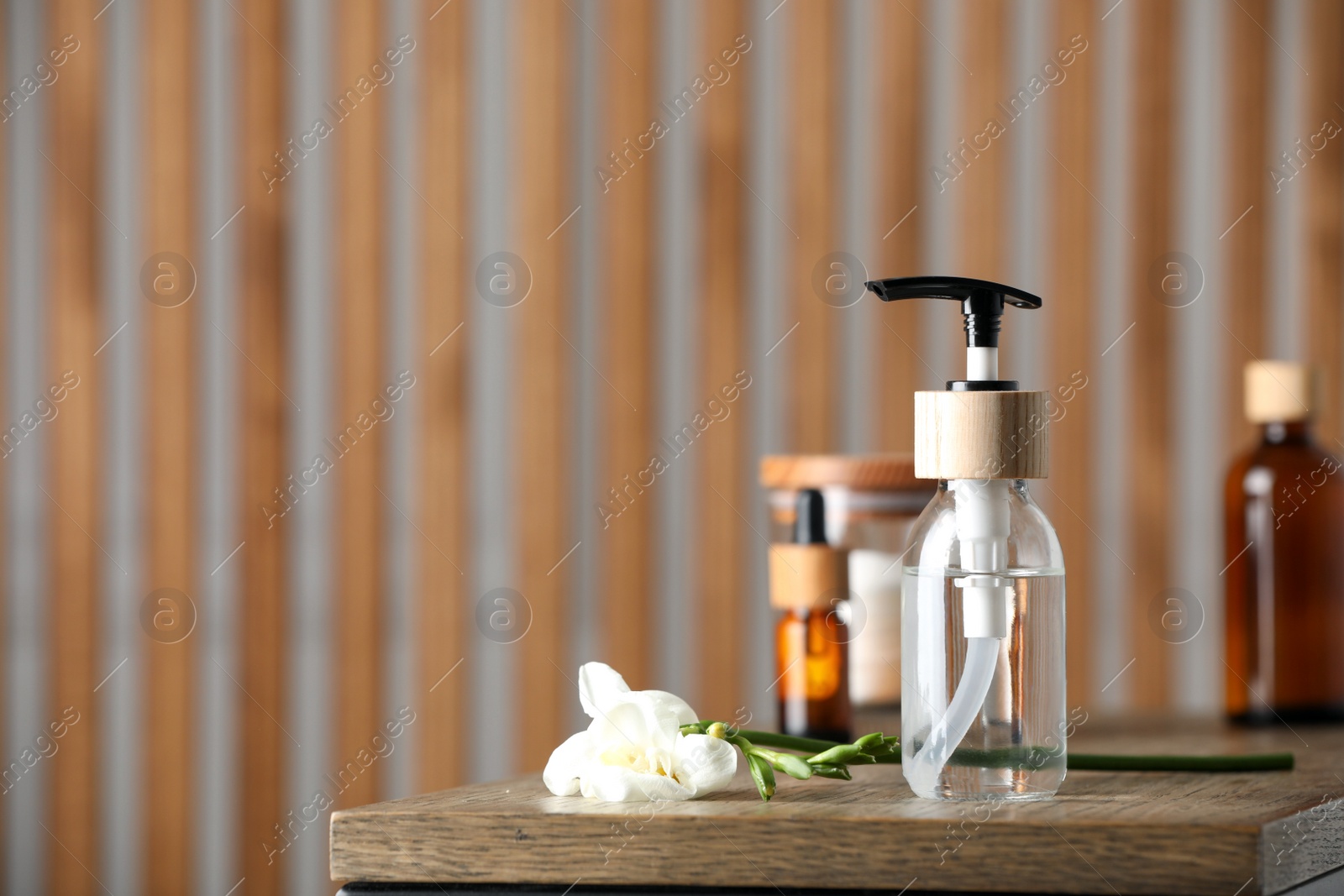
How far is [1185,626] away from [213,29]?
5.26 ft

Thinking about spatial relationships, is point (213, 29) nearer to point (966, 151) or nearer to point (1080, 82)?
point (966, 151)

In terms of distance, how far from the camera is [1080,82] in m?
1.83

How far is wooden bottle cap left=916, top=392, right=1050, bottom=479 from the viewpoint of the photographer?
67cm

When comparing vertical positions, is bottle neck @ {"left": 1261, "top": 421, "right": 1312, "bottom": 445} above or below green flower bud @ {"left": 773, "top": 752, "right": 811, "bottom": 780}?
above

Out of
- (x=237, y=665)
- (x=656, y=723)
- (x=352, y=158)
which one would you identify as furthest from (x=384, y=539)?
(x=656, y=723)

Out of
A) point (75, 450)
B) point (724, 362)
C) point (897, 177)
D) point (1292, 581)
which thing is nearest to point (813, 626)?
point (1292, 581)

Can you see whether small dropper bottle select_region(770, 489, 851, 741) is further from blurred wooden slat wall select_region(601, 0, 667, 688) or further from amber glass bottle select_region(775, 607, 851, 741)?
blurred wooden slat wall select_region(601, 0, 667, 688)

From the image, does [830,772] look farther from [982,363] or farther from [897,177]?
[897,177]

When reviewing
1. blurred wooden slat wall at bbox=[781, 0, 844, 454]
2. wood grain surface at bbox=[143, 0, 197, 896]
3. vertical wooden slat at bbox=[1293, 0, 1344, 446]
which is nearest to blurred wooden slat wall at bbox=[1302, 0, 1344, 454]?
vertical wooden slat at bbox=[1293, 0, 1344, 446]

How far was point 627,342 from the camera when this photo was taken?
188cm

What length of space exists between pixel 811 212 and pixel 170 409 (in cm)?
95

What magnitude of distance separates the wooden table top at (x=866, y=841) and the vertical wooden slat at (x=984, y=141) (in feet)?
4.06

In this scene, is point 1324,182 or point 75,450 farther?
point 75,450

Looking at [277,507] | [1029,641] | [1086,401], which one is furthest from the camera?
[277,507]
